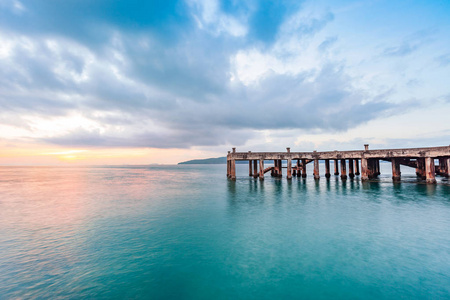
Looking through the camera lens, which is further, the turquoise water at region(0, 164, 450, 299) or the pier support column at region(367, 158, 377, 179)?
the pier support column at region(367, 158, 377, 179)

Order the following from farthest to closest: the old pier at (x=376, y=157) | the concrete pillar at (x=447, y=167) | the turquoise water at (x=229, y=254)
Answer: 1. the concrete pillar at (x=447, y=167)
2. the old pier at (x=376, y=157)
3. the turquoise water at (x=229, y=254)

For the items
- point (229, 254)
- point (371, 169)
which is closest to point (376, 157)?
point (371, 169)

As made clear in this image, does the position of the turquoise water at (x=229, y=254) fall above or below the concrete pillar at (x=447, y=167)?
below

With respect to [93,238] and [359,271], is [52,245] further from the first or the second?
[359,271]

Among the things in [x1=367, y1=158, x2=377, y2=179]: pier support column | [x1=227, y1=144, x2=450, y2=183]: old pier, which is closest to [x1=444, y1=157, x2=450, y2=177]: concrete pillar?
[x1=227, y1=144, x2=450, y2=183]: old pier

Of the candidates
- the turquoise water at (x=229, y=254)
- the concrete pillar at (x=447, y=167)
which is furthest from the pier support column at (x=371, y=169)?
the turquoise water at (x=229, y=254)

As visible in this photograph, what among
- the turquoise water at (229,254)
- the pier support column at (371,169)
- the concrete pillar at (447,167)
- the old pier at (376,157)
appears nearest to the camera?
the turquoise water at (229,254)

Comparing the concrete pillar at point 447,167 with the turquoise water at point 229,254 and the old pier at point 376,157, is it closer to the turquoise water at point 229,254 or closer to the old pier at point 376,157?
the old pier at point 376,157

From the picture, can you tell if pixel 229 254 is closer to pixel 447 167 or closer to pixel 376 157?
pixel 376 157

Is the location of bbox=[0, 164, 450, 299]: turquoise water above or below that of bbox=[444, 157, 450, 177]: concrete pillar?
below

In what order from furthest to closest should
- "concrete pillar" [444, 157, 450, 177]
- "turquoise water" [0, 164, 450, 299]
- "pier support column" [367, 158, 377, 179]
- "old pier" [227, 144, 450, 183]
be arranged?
1. "pier support column" [367, 158, 377, 179]
2. "concrete pillar" [444, 157, 450, 177]
3. "old pier" [227, 144, 450, 183]
4. "turquoise water" [0, 164, 450, 299]

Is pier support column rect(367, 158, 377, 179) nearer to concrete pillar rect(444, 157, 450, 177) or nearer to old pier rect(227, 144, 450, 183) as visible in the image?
old pier rect(227, 144, 450, 183)

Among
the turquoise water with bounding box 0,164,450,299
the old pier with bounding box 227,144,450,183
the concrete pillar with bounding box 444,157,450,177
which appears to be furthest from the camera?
the concrete pillar with bounding box 444,157,450,177

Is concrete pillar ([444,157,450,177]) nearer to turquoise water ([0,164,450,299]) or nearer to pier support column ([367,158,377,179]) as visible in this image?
pier support column ([367,158,377,179])
